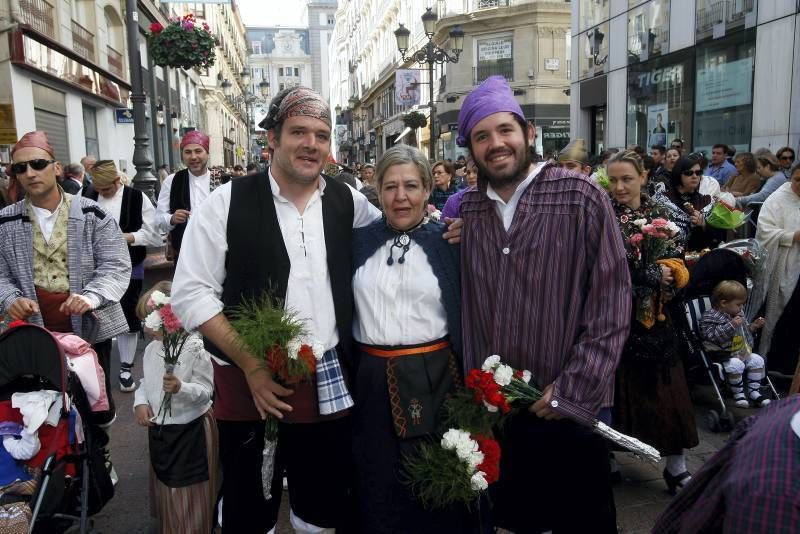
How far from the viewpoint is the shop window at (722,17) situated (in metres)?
10.8

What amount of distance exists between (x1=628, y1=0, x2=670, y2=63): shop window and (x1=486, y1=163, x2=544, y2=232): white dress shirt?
12933mm

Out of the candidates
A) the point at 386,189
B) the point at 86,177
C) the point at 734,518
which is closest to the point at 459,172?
the point at 86,177

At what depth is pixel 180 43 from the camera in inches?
407

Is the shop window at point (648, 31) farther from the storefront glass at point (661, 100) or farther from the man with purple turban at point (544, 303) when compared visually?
the man with purple turban at point (544, 303)

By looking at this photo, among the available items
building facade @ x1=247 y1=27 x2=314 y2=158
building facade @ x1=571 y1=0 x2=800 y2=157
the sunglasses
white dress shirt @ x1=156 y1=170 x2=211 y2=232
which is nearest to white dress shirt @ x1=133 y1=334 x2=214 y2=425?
the sunglasses

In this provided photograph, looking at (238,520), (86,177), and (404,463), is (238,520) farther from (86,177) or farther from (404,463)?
(86,177)

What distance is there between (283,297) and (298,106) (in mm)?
780

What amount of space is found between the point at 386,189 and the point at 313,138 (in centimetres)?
38

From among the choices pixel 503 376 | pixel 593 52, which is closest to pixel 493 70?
pixel 593 52

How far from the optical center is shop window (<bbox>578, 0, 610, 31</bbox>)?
53.6 feet

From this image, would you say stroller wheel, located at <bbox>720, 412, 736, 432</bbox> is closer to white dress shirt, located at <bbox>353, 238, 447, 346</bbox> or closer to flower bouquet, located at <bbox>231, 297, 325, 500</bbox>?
white dress shirt, located at <bbox>353, 238, 447, 346</bbox>

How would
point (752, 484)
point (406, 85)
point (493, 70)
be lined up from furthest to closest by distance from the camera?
point (493, 70) < point (406, 85) < point (752, 484)

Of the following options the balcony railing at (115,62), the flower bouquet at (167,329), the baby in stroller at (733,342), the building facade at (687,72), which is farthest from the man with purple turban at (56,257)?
the balcony railing at (115,62)

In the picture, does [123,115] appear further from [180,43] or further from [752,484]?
[752,484]
